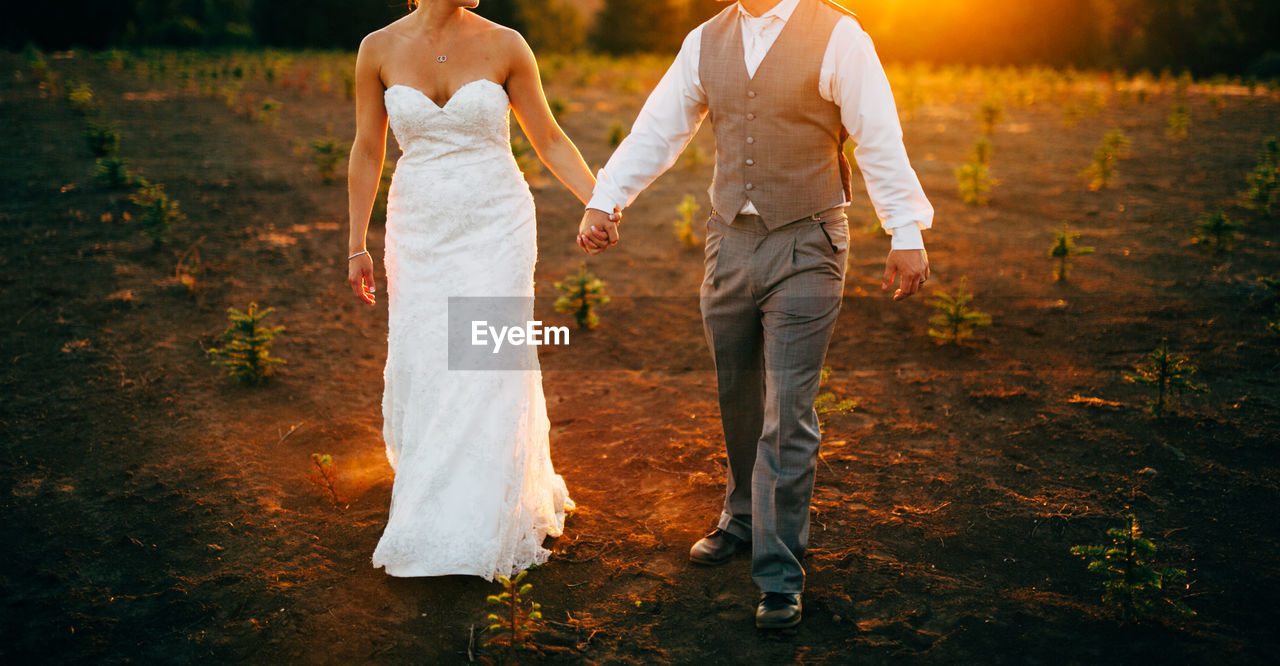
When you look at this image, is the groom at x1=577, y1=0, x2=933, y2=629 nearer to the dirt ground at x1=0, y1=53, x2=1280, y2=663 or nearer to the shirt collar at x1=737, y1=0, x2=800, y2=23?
the shirt collar at x1=737, y1=0, x2=800, y2=23

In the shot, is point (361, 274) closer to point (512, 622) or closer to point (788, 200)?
point (512, 622)

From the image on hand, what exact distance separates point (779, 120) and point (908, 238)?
61 cm

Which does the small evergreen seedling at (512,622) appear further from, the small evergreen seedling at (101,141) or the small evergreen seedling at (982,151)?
the small evergreen seedling at (101,141)

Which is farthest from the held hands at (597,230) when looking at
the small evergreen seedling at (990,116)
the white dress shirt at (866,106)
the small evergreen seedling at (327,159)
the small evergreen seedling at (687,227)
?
the small evergreen seedling at (990,116)

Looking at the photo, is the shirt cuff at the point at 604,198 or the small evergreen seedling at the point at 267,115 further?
the small evergreen seedling at the point at 267,115

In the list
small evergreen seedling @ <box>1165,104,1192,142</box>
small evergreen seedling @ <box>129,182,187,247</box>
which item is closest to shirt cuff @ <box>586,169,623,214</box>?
small evergreen seedling @ <box>129,182,187,247</box>

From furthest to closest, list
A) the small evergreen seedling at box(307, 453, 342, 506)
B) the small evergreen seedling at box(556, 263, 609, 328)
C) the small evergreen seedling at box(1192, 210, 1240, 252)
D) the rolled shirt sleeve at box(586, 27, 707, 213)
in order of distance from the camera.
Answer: the small evergreen seedling at box(1192, 210, 1240, 252)
the small evergreen seedling at box(556, 263, 609, 328)
the small evergreen seedling at box(307, 453, 342, 506)
the rolled shirt sleeve at box(586, 27, 707, 213)

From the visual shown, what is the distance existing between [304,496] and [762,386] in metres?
2.30

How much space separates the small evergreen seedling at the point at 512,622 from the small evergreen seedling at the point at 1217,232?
6571 mm

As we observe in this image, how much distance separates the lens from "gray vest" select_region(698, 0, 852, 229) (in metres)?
2.88

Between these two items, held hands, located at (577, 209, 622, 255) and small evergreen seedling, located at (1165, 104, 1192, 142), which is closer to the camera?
held hands, located at (577, 209, 622, 255)

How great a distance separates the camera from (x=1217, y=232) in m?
6.91

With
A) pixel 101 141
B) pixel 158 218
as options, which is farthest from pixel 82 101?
pixel 158 218

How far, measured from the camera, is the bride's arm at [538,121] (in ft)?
11.0
